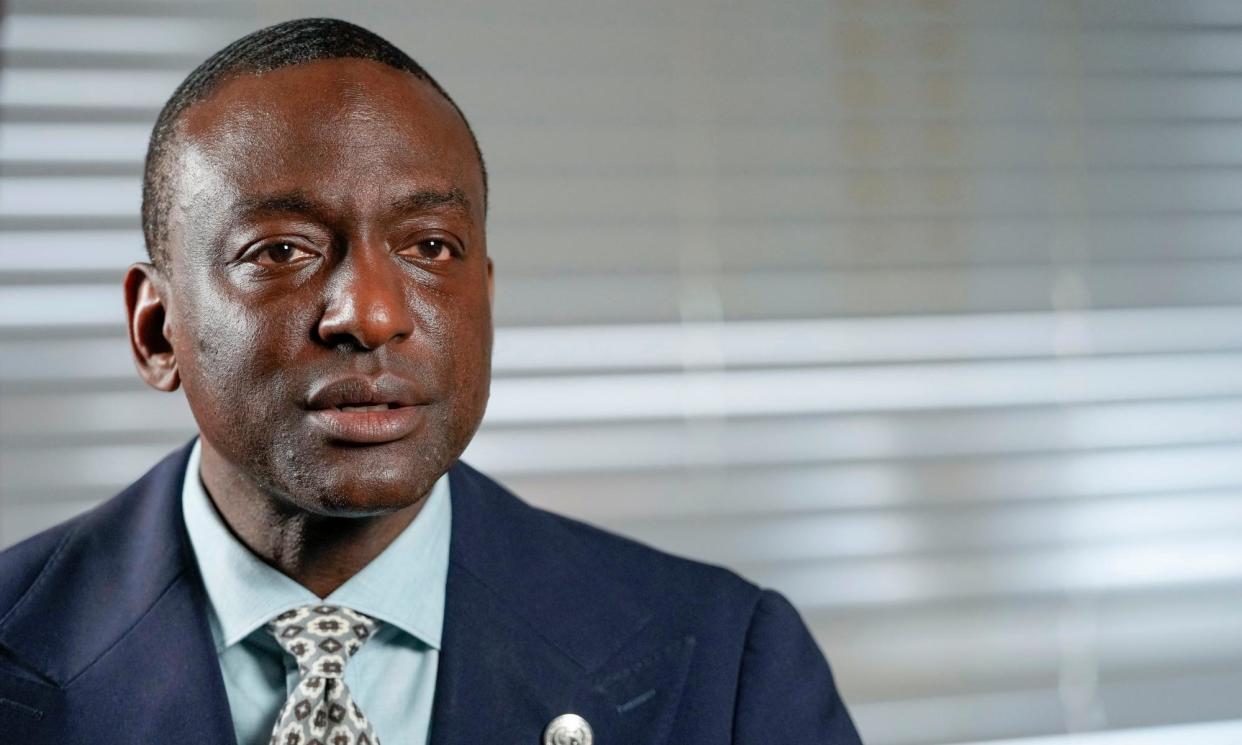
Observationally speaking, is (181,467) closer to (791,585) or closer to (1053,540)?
(791,585)

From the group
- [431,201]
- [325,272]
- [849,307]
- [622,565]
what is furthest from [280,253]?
[849,307]

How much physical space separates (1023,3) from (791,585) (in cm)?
120

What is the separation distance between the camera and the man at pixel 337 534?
144cm

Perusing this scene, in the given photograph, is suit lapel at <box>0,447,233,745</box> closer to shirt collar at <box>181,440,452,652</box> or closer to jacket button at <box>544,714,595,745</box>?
shirt collar at <box>181,440,452,652</box>

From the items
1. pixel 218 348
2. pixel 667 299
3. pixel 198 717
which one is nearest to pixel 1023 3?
pixel 667 299

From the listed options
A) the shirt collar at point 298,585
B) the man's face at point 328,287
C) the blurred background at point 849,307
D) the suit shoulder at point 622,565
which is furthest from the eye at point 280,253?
the blurred background at point 849,307

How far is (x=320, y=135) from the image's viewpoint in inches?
57.4

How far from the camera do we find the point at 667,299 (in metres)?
2.53

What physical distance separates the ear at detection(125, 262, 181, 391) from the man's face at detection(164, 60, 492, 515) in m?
0.09

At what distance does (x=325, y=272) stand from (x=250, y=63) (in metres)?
0.27

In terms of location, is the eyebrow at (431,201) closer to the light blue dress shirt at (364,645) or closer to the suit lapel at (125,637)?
the light blue dress shirt at (364,645)

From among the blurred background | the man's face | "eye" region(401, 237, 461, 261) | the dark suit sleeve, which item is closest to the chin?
the man's face

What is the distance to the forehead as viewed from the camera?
145 cm

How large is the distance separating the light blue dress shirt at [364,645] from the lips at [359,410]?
0.25m
